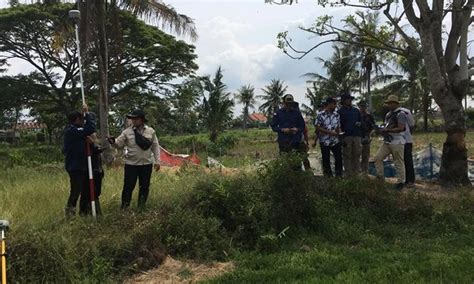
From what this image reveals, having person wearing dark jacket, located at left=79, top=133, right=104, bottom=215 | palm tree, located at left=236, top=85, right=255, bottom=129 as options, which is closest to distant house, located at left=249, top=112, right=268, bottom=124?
palm tree, located at left=236, top=85, right=255, bottom=129

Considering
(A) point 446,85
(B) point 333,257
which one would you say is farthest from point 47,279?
(A) point 446,85

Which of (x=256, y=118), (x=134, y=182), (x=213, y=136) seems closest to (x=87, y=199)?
(x=134, y=182)

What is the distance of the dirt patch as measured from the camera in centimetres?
543

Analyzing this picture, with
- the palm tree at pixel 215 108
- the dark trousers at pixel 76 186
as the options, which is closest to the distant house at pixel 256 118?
the palm tree at pixel 215 108

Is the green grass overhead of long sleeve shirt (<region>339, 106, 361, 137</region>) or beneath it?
beneath

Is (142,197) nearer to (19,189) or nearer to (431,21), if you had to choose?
(19,189)

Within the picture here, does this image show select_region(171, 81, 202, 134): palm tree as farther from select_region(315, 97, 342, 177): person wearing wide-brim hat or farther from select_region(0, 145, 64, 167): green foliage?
select_region(315, 97, 342, 177): person wearing wide-brim hat

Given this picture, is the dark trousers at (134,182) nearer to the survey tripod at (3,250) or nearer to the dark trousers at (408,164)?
the survey tripod at (3,250)

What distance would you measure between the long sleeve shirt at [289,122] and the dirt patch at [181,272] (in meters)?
3.80

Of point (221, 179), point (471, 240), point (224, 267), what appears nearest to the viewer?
point (224, 267)

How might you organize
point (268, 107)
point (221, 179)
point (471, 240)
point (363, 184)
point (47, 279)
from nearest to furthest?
point (47, 279), point (471, 240), point (221, 179), point (363, 184), point (268, 107)

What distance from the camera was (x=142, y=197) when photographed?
7.63 meters

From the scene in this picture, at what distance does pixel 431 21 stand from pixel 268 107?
6220 centimetres

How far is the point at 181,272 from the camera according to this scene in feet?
18.4
